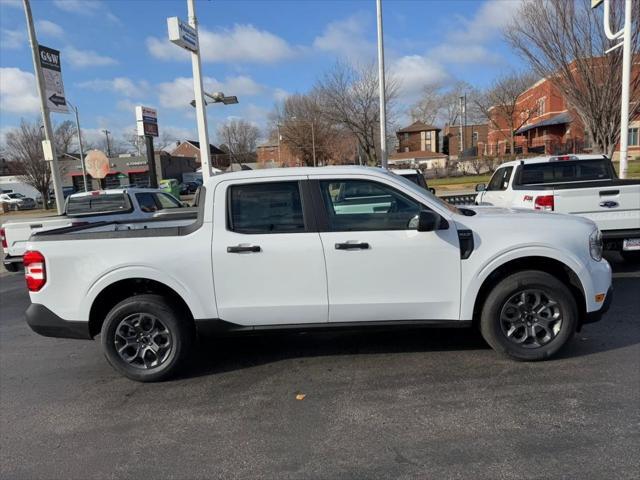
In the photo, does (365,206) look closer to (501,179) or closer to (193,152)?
(501,179)

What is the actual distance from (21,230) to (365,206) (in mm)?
7510

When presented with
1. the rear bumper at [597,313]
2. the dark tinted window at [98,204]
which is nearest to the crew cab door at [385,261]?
the rear bumper at [597,313]

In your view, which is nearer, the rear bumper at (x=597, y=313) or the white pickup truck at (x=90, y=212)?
the rear bumper at (x=597, y=313)

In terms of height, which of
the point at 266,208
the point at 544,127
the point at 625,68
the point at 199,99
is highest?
the point at 544,127

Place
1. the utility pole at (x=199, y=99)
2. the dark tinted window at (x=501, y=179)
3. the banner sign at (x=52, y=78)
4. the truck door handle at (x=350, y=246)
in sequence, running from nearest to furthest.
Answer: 1. the truck door handle at (x=350, y=246)
2. the dark tinted window at (x=501, y=179)
3. the utility pole at (x=199, y=99)
4. the banner sign at (x=52, y=78)

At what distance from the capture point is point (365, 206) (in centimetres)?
415

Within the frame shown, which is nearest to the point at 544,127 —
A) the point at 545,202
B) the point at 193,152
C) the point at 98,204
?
the point at 545,202

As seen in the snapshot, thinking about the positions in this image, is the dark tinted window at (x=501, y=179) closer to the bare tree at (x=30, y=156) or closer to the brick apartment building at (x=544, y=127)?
the brick apartment building at (x=544, y=127)

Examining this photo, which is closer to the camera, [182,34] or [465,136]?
[182,34]

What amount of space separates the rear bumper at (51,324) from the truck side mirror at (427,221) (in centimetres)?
304

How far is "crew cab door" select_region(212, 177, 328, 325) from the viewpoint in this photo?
13.1 ft

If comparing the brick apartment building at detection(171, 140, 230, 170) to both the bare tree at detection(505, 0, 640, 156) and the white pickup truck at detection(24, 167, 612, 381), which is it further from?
the white pickup truck at detection(24, 167, 612, 381)

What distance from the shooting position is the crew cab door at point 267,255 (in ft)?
13.1

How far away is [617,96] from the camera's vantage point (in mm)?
14344
